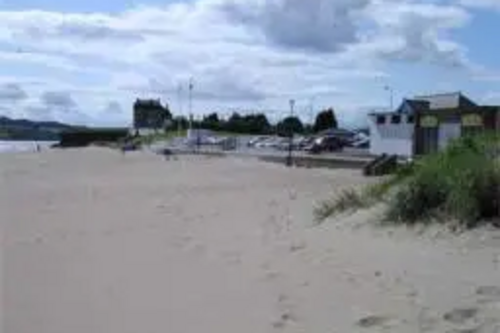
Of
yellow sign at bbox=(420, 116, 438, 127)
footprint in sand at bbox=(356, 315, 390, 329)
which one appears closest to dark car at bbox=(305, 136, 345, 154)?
yellow sign at bbox=(420, 116, 438, 127)

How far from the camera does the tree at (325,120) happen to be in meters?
137

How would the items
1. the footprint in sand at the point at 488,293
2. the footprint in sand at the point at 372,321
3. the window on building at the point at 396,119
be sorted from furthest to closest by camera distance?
the window on building at the point at 396,119 < the footprint in sand at the point at 488,293 < the footprint in sand at the point at 372,321

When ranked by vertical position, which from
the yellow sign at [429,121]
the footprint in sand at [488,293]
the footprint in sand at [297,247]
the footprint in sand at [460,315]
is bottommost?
the footprint in sand at [297,247]

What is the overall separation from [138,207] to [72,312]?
1312 cm

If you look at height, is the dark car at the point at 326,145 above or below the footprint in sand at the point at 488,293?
below

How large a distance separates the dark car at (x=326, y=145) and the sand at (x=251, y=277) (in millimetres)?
51599

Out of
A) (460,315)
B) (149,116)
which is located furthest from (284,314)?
Answer: (149,116)

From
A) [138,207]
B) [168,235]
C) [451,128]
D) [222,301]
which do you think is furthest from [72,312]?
[451,128]

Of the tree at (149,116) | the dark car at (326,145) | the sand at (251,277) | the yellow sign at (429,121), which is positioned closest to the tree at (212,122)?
the tree at (149,116)

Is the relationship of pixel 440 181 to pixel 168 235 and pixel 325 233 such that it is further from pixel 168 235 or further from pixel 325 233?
pixel 168 235

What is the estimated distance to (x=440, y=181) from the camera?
12031 mm

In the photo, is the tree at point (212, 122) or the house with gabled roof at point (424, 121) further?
the tree at point (212, 122)

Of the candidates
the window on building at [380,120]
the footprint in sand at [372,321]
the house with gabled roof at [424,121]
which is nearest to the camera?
the footprint in sand at [372,321]

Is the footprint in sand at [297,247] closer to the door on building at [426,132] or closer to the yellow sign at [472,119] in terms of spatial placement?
the yellow sign at [472,119]
